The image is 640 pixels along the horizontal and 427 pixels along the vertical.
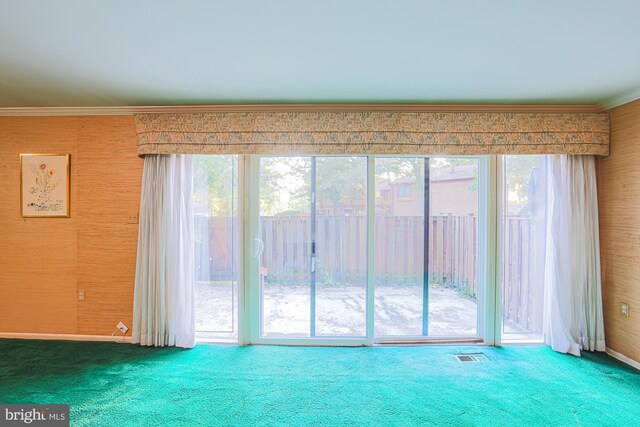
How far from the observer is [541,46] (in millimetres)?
1852

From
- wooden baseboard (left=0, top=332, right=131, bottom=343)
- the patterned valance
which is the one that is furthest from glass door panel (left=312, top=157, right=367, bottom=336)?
wooden baseboard (left=0, top=332, right=131, bottom=343)

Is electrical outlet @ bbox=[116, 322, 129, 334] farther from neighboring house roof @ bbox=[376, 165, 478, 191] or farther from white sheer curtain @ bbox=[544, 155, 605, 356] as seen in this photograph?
white sheer curtain @ bbox=[544, 155, 605, 356]

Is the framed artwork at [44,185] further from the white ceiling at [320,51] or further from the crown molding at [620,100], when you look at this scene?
the crown molding at [620,100]

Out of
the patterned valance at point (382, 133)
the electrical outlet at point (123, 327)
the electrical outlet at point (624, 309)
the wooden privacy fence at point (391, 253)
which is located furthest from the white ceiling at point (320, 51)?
the electrical outlet at point (123, 327)

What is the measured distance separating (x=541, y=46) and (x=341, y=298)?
251 centimetres

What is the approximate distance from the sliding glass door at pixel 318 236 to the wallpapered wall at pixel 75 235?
52.3 inches

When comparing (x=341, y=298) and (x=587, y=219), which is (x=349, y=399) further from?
(x=587, y=219)

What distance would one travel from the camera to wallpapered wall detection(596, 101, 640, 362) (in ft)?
8.48

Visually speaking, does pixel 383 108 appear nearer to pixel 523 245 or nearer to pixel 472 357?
pixel 523 245

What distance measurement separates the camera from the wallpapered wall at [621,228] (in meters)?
2.59

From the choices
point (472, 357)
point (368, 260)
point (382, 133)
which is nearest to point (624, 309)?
point (472, 357)

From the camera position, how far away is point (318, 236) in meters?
3.06

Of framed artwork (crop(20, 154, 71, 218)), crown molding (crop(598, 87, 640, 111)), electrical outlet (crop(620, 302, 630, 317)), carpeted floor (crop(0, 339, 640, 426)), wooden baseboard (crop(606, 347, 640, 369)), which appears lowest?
carpeted floor (crop(0, 339, 640, 426))

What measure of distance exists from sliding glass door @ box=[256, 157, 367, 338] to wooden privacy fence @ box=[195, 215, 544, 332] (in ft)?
0.03
